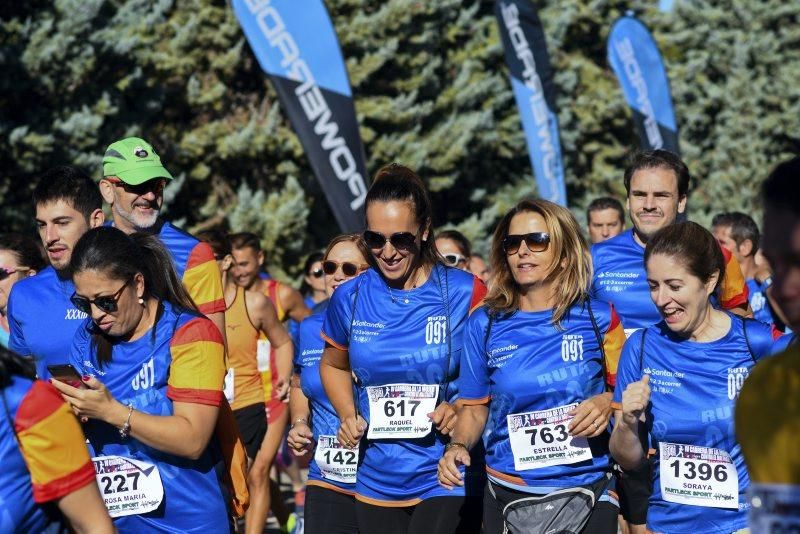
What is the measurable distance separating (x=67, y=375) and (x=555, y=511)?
2.05 m

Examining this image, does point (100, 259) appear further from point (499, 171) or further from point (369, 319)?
point (499, 171)

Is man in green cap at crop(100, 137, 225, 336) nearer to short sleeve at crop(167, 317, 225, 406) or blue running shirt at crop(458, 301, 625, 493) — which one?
blue running shirt at crop(458, 301, 625, 493)

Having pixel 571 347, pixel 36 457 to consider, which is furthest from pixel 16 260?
pixel 36 457

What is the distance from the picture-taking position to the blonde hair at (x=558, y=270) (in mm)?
5188

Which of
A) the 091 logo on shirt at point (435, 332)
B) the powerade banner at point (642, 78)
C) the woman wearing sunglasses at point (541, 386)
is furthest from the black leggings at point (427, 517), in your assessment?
the powerade banner at point (642, 78)

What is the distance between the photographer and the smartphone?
411cm

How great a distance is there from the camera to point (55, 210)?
5.68 metres

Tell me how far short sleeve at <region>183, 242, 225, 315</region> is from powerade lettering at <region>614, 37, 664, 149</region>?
41.5ft

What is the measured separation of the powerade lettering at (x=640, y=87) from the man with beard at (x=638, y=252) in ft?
37.1

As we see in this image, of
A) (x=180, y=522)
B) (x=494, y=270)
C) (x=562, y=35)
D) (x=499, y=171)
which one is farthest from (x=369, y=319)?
(x=562, y=35)

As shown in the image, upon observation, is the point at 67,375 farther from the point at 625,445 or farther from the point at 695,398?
the point at 695,398

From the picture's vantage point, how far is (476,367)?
17.0 ft

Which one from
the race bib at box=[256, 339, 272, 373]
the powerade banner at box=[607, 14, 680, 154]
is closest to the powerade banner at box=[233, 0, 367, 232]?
the race bib at box=[256, 339, 272, 373]

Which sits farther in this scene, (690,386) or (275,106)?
(275,106)
